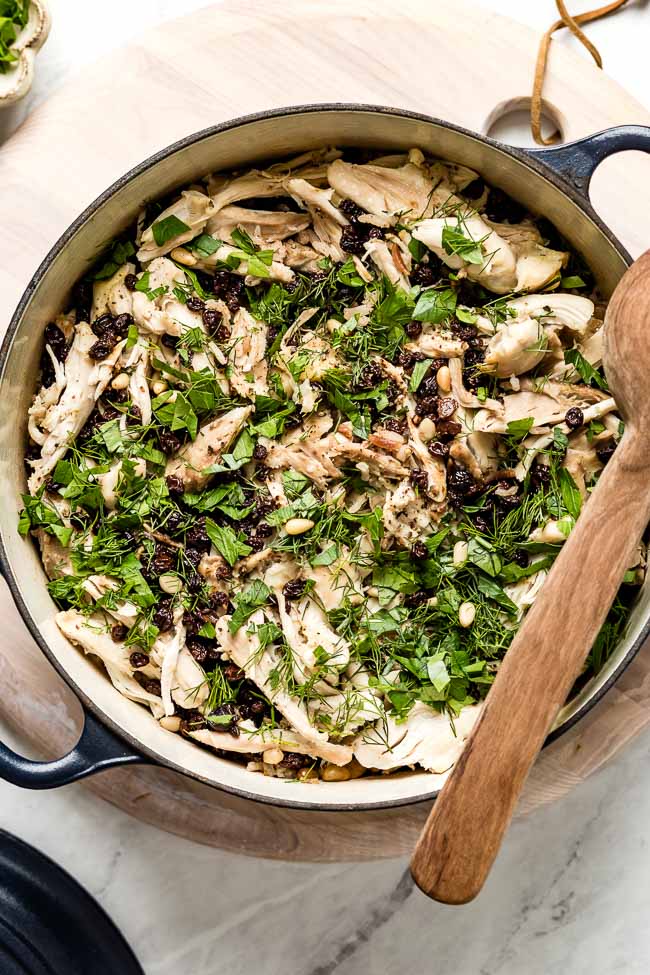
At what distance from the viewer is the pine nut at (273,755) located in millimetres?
2691

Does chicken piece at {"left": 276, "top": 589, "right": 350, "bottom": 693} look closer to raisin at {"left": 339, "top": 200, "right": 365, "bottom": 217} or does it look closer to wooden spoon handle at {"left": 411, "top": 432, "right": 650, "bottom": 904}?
wooden spoon handle at {"left": 411, "top": 432, "right": 650, "bottom": 904}

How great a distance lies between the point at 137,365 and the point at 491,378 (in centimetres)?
101

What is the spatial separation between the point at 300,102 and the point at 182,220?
489mm

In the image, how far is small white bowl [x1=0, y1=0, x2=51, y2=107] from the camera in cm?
312

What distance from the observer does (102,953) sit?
10.6 ft

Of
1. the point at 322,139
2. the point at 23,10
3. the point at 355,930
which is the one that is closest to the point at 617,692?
the point at 355,930

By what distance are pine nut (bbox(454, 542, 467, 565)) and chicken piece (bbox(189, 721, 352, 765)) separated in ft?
1.95

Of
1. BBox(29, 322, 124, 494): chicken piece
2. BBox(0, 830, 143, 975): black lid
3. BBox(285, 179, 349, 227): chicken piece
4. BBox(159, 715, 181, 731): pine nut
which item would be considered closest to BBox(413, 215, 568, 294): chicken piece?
BBox(285, 179, 349, 227): chicken piece

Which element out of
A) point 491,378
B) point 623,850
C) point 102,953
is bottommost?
point 102,953

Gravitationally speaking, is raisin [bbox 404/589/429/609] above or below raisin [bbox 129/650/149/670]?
above

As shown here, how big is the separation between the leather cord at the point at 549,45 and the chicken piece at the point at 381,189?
40 centimetres

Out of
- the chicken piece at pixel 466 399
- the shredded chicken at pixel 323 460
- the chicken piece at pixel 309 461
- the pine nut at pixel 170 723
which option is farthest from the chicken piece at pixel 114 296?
the pine nut at pixel 170 723

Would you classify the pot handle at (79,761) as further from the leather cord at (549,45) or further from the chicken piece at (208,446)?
the leather cord at (549,45)

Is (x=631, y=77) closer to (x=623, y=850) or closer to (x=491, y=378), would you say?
(x=491, y=378)
